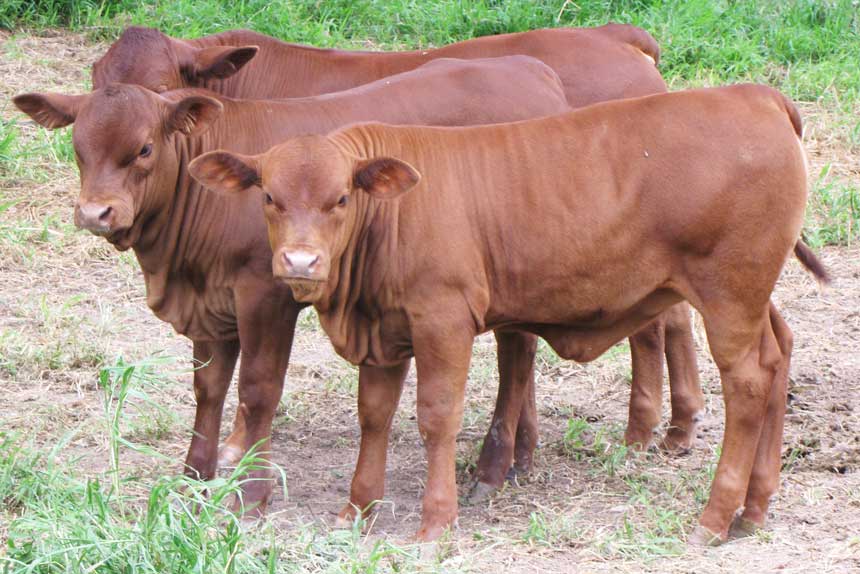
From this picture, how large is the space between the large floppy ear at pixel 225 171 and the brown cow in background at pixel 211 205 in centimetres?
37

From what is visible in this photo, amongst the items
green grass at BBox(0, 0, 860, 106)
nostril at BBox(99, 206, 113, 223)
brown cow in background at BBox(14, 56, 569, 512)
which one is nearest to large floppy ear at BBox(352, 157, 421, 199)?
brown cow in background at BBox(14, 56, 569, 512)

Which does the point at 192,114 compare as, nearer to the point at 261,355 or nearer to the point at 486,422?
the point at 261,355

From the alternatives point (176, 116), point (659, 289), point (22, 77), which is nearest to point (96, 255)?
point (22, 77)

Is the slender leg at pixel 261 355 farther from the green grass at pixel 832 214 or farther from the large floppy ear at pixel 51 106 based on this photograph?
the green grass at pixel 832 214

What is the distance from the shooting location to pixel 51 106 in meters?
5.96

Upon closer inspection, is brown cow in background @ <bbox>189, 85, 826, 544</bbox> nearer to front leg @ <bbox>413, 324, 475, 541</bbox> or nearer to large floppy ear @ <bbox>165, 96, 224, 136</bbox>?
front leg @ <bbox>413, 324, 475, 541</bbox>

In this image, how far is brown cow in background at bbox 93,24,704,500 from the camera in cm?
645

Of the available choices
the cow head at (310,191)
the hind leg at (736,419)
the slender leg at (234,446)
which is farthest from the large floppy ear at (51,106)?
the hind leg at (736,419)

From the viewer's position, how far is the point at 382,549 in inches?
197

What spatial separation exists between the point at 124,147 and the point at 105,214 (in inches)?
12.1

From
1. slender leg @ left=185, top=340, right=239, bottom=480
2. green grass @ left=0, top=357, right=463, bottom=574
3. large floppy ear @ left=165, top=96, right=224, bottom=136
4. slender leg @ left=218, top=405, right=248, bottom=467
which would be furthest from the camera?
slender leg @ left=218, top=405, right=248, bottom=467

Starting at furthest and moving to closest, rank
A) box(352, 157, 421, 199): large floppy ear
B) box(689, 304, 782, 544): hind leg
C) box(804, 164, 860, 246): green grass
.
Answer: box(804, 164, 860, 246): green grass → box(689, 304, 782, 544): hind leg → box(352, 157, 421, 199): large floppy ear

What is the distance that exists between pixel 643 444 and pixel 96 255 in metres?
4.26

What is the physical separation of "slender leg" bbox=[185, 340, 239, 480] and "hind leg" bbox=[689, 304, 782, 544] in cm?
222
